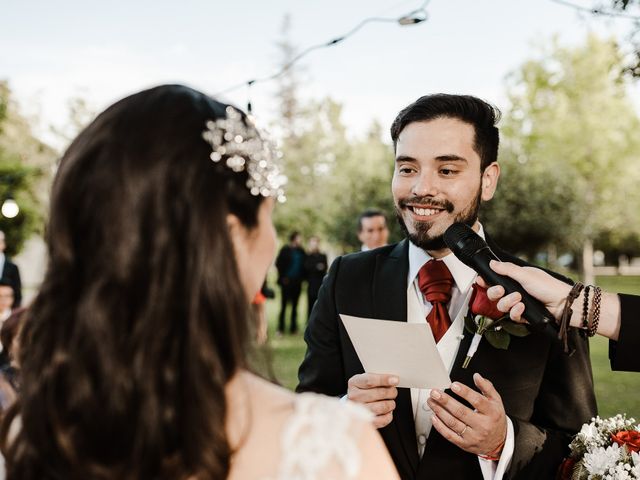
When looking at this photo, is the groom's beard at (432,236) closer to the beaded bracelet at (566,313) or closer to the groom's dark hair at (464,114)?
the groom's dark hair at (464,114)

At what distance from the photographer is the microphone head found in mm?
2133

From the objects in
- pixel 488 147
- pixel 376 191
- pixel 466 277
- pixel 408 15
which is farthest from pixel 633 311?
pixel 376 191

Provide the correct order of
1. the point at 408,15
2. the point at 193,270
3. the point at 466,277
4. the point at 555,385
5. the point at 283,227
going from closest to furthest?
the point at 193,270, the point at 555,385, the point at 466,277, the point at 408,15, the point at 283,227

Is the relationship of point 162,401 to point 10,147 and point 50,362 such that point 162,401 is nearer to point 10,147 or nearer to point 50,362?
point 50,362

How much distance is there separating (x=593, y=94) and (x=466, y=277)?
27.3m

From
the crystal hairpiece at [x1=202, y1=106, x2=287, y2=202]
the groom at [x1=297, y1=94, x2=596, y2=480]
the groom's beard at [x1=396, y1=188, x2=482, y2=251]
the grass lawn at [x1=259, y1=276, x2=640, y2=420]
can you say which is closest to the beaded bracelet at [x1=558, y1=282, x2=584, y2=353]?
the groom at [x1=297, y1=94, x2=596, y2=480]

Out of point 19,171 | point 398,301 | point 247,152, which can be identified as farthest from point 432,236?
point 19,171

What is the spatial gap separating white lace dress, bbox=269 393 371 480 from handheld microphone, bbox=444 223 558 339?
1.03 meters

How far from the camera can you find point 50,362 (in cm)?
114

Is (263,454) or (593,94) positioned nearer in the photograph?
(263,454)

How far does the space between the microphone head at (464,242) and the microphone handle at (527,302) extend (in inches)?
1.4

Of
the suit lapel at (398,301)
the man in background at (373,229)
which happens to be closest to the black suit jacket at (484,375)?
the suit lapel at (398,301)

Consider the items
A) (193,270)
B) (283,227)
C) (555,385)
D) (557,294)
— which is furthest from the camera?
(283,227)

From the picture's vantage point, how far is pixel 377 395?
6.69 ft
